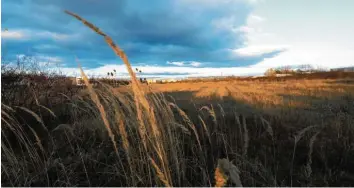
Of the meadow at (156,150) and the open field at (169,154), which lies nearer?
the meadow at (156,150)

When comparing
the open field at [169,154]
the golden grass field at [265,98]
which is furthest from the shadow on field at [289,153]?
the golden grass field at [265,98]

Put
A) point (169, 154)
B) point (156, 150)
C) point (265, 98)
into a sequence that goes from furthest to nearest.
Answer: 1. point (265, 98)
2. point (169, 154)
3. point (156, 150)

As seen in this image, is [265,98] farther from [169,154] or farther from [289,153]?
[169,154]

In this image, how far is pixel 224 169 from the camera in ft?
4.86

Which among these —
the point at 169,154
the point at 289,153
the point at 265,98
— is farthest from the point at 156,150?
the point at 265,98

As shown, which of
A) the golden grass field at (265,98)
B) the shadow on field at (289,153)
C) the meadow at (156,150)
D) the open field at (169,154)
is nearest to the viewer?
the meadow at (156,150)

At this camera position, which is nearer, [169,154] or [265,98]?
[169,154]

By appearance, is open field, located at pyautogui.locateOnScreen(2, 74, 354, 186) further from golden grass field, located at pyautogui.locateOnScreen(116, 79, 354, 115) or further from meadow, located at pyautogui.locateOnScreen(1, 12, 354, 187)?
golden grass field, located at pyautogui.locateOnScreen(116, 79, 354, 115)

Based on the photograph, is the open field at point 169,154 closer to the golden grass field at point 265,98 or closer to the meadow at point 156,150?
the meadow at point 156,150

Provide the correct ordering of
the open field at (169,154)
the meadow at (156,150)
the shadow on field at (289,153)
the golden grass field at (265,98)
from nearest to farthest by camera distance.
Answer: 1. the meadow at (156,150)
2. the open field at (169,154)
3. the shadow on field at (289,153)
4. the golden grass field at (265,98)

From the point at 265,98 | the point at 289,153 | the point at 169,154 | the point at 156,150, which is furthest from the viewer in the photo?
the point at 265,98

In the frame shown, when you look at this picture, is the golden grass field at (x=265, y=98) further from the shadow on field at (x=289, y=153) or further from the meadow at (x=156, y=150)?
the shadow on field at (x=289, y=153)

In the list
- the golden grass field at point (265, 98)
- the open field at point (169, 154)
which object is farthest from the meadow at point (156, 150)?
the golden grass field at point (265, 98)

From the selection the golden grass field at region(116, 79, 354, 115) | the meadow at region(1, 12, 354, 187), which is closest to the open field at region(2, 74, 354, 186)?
the meadow at region(1, 12, 354, 187)
